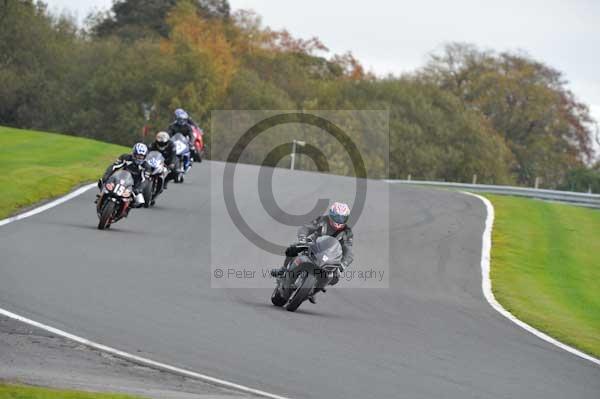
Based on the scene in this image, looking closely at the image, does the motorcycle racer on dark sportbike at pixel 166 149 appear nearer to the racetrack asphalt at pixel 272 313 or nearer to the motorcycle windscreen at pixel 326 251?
the racetrack asphalt at pixel 272 313

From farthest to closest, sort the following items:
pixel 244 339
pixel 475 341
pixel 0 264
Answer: pixel 0 264
pixel 475 341
pixel 244 339

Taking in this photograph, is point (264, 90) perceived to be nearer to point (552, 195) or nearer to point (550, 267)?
point (552, 195)

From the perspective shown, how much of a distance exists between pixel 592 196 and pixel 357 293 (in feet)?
76.1

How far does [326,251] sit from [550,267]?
10.4m

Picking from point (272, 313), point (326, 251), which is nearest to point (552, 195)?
point (326, 251)

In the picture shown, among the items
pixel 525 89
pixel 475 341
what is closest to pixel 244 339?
pixel 475 341

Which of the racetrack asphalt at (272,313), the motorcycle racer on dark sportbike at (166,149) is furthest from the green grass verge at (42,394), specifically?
the motorcycle racer on dark sportbike at (166,149)

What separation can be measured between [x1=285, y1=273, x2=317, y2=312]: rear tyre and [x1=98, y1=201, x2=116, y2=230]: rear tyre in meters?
6.82

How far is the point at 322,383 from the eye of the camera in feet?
35.0

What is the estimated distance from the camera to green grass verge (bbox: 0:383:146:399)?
8.69 metres

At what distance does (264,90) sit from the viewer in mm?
82562

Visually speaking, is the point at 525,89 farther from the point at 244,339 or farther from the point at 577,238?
the point at 244,339

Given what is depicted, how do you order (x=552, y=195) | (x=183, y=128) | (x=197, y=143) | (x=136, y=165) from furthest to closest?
(x=552, y=195) < (x=197, y=143) < (x=183, y=128) < (x=136, y=165)

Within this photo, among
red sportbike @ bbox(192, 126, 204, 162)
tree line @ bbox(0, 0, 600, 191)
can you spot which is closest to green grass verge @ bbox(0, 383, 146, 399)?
red sportbike @ bbox(192, 126, 204, 162)
